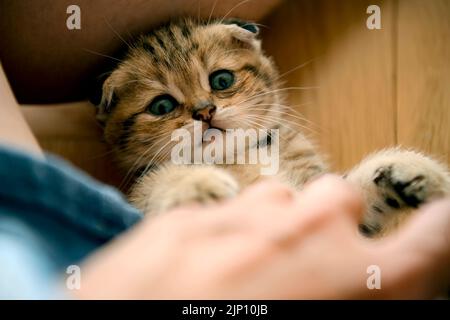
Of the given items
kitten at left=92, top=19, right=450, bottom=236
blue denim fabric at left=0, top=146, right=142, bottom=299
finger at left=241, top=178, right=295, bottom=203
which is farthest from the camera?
kitten at left=92, top=19, right=450, bottom=236

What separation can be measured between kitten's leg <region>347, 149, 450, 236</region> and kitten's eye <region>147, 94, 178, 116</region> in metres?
0.38

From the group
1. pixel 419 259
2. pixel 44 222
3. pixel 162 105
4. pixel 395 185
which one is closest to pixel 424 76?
pixel 395 185

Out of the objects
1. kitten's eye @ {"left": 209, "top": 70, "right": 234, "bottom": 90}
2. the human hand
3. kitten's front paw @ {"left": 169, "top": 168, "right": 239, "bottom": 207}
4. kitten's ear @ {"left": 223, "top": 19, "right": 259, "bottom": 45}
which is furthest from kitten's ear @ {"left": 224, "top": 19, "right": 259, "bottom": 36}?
the human hand

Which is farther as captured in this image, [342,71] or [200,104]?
[342,71]

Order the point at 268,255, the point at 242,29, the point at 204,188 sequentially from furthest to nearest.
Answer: the point at 242,29
the point at 204,188
the point at 268,255

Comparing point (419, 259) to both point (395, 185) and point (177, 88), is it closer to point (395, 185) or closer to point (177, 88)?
point (395, 185)

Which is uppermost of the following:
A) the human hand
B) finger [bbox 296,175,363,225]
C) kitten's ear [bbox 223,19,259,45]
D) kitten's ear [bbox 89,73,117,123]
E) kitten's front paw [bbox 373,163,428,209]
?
kitten's ear [bbox 223,19,259,45]

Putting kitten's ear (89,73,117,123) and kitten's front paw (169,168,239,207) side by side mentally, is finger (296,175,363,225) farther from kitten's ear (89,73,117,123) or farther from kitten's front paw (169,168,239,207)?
kitten's ear (89,73,117,123)

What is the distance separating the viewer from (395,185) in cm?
85

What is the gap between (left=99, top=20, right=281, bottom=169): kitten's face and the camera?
3.35ft

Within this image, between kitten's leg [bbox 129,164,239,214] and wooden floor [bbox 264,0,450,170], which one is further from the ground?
wooden floor [bbox 264,0,450,170]

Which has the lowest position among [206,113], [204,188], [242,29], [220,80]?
[204,188]

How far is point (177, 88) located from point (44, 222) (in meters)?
0.62
